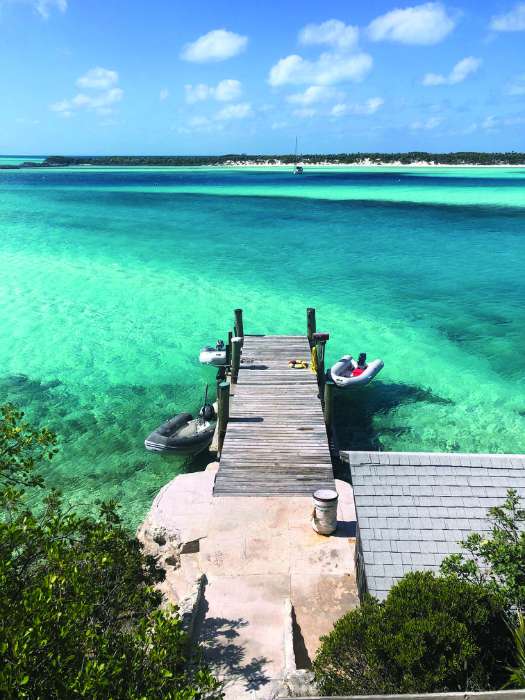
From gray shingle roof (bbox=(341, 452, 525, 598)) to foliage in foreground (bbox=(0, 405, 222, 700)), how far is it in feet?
11.2

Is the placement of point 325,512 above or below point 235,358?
below

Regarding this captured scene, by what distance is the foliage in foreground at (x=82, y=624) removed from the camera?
366 cm

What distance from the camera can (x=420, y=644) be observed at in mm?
5207

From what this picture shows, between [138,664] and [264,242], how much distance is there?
129 feet

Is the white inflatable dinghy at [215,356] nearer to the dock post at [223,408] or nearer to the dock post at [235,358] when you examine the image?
the dock post at [235,358]

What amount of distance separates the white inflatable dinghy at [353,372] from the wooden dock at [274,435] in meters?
1.14

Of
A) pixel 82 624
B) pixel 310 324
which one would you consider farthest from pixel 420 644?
pixel 310 324

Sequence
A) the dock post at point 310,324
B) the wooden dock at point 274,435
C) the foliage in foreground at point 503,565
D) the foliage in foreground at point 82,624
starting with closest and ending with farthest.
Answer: the foliage in foreground at point 82,624, the foliage in foreground at point 503,565, the wooden dock at point 274,435, the dock post at point 310,324

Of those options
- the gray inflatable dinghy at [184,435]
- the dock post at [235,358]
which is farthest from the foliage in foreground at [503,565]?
the dock post at [235,358]

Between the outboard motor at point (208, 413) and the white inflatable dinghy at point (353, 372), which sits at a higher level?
the white inflatable dinghy at point (353, 372)

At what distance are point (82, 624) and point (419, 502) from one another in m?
5.26

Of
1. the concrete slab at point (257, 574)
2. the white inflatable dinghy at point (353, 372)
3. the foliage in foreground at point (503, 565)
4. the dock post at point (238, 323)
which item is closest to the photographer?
the foliage in foreground at point (503, 565)

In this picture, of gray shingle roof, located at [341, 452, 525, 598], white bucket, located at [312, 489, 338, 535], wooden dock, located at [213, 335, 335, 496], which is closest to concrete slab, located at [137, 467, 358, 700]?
white bucket, located at [312, 489, 338, 535]

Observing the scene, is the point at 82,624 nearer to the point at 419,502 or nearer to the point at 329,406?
the point at 419,502
